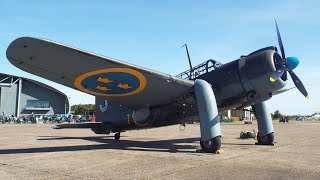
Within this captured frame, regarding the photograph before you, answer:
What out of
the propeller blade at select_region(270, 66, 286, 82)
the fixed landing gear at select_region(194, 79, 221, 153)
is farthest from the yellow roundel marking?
the propeller blade at select_region(270, 66, 286, 82)

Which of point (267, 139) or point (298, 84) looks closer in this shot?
point (298, 84)

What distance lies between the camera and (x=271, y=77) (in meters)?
11.6

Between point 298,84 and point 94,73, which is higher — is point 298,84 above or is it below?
below

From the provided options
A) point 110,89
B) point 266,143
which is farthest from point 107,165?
point 266,143

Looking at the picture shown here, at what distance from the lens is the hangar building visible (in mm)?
82812

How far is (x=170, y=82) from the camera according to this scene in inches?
456

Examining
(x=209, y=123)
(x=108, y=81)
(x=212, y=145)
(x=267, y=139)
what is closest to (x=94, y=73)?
(x=108, y=81)

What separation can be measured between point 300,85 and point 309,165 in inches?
227

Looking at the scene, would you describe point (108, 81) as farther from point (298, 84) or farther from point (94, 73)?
A: point (298, 84)

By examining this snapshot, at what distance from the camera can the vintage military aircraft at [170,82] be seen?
10.2m

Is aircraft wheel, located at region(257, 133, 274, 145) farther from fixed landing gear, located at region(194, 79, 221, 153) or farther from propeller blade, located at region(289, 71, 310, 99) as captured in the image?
fixed landing gear, located at region(194, 79, 221, 153)

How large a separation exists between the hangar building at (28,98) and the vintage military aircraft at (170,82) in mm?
78296

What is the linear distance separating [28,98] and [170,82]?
83.2 meters

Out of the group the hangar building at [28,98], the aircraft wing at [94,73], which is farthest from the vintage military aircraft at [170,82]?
the hangar building at [28,98]
